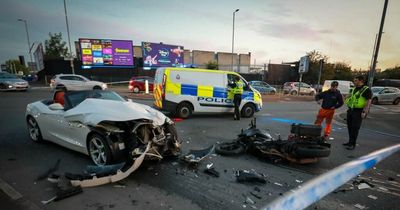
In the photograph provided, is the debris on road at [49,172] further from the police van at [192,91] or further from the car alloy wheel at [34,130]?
the police van at [192,91]

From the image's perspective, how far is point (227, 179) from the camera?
143 inches

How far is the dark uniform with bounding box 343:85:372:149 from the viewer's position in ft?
17.4

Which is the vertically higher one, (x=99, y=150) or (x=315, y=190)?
(x=315, y=190)

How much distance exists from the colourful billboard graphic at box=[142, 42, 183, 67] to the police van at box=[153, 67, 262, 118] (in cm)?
2404

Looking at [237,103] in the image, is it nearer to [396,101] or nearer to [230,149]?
[230,149]

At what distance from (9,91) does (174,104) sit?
1783 cm

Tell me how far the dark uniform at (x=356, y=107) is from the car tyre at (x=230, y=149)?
2995 mm

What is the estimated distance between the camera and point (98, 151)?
12.8 feet

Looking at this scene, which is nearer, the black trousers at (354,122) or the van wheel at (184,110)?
the black trousers at (354,122)

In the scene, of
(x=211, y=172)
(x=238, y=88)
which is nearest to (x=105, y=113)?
(x=211, y=172)

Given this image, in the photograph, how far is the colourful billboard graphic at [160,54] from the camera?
103ft

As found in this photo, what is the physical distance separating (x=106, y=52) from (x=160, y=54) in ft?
24.5

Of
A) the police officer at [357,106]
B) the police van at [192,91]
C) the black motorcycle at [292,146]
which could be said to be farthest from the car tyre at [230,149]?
the police van at [192,91]

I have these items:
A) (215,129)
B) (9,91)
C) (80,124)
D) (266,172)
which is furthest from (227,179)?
(9,91)
